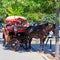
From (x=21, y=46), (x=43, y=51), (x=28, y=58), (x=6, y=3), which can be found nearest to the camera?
(x=6, y=3)

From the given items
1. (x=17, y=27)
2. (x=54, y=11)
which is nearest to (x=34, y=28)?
(x=17, y=27)

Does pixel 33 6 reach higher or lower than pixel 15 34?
higher

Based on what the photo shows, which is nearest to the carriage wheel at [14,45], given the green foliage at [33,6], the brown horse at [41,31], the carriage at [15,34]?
the carriage at [15,34]

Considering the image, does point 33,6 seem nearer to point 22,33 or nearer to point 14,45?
point 14,45

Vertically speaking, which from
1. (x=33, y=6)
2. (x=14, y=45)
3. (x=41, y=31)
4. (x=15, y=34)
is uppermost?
(x=33, y=6)

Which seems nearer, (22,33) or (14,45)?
(14,45)

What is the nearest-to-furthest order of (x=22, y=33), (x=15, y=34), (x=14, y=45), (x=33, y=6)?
(x=33, y=6) → (x=14, y=45) → (x=15, y=34) → (x=22, y=33)

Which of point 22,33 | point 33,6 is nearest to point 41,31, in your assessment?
point 22,33

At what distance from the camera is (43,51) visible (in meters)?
19.2

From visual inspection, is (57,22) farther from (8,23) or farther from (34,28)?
(8,23)

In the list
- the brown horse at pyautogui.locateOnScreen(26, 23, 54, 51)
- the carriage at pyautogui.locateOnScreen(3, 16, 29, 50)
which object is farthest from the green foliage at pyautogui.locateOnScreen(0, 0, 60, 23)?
the carriage at pyautogui.locateOnScreen(3, 16, 29, 50)

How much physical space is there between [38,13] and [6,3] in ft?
8.80

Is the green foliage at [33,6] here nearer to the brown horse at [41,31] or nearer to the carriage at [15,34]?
the brown horse at [41,31]

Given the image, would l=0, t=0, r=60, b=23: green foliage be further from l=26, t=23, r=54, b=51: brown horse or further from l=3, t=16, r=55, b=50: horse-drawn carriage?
l=3, t=16, r=55, b=50: horse-drawn carriage
